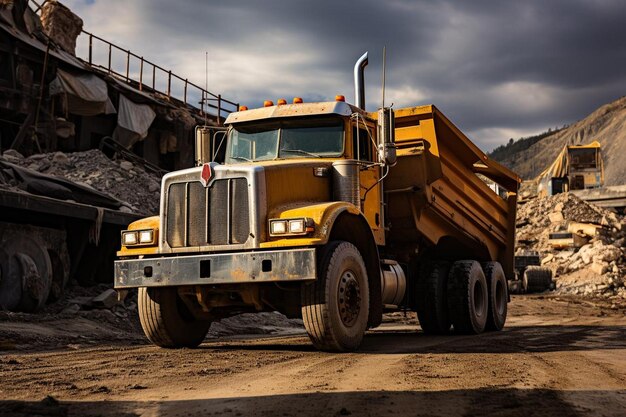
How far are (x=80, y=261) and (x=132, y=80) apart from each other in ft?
66.1

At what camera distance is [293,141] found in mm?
9727

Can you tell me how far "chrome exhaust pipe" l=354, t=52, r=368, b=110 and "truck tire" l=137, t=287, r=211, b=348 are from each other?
11.6 feet

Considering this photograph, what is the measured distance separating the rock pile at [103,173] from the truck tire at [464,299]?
11.3m

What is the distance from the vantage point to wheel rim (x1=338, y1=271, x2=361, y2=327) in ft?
28.3

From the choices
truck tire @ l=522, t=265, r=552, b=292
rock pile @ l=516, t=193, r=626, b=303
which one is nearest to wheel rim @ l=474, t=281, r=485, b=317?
rock pile @ l=516, t=193, r=626, b=303

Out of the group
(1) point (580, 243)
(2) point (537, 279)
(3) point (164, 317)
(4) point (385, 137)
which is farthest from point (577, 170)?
(3) point (164, 317)

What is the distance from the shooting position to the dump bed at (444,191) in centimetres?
1130

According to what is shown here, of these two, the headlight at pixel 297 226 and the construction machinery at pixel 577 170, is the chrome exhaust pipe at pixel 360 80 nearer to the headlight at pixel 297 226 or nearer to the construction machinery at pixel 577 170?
the headlight at pixel 297 226

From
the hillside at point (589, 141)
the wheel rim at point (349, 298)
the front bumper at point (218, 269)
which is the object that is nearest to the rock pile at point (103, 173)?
the front bumper at point (218, 269)

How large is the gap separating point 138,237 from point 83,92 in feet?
60.7

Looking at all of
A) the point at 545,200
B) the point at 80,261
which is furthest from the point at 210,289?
the point at 545,200

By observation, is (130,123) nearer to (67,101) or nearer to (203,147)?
(67,101)

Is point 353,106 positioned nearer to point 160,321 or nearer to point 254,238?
point 254,238

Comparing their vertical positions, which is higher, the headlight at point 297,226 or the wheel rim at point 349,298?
the headlight at point 297,226
